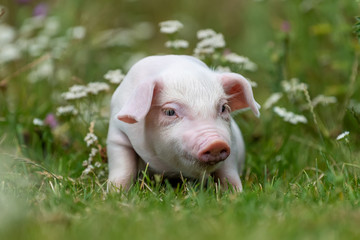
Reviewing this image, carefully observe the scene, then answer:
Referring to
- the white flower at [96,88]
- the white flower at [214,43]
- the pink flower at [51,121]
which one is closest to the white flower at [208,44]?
the white flower at [214,43]

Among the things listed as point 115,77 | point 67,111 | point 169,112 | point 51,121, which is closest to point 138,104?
point 169,112

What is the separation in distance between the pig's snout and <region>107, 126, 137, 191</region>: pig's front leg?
1.72ft

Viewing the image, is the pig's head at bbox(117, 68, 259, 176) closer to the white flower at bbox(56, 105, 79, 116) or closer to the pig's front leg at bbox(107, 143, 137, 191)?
the pig's front leg at bbox(107, 143, 137, 191)

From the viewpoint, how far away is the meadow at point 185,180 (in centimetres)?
208

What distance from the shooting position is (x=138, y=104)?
9.30ft

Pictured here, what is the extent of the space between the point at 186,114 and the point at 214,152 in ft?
0.91

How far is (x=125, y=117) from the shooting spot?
2865 mm

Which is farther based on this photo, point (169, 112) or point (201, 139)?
point (169, 112)

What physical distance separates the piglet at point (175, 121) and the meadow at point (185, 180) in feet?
0.40

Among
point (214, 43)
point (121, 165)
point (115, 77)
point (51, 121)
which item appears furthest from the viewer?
point (51, 121)

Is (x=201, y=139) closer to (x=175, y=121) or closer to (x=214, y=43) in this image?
(x=175, y=121)

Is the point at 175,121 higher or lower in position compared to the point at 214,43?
lower

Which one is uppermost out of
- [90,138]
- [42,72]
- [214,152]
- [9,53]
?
[214,152]

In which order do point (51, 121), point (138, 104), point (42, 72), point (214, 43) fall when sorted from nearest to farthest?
point (138, 104) → point (214, 43) → point (51, 121) → point (42, 72)
